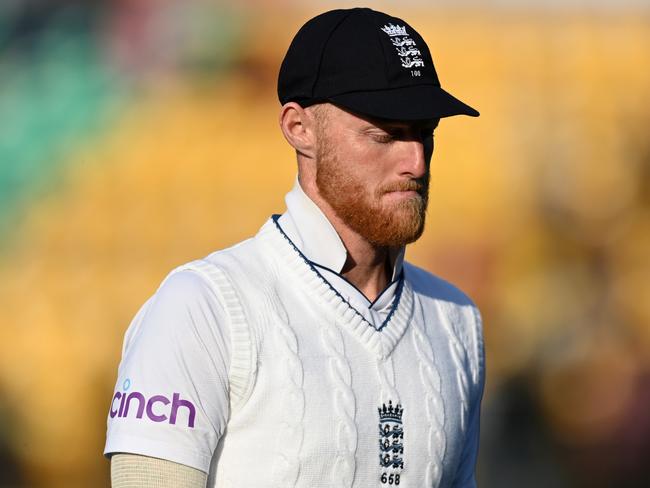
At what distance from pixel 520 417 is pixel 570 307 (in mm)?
608

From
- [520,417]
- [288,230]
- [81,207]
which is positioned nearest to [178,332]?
[288,230]

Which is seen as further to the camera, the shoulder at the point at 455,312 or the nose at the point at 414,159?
the shoulder at the point at 455,312

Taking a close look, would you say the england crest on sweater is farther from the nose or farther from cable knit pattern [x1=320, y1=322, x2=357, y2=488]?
the nose

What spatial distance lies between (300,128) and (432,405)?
0.52 m

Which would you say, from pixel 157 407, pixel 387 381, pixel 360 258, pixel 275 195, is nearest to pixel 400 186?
pixel 360 258

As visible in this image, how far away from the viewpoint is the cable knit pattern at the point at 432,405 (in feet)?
6.60

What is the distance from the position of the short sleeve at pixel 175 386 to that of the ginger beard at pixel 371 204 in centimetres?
31

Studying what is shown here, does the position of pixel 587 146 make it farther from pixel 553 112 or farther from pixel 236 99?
pixel 236 99

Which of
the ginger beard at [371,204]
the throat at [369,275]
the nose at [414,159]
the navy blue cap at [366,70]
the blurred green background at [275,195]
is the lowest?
the blurred green background at [275,195]

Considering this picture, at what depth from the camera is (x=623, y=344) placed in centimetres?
590

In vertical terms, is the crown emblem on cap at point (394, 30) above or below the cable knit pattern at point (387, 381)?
above

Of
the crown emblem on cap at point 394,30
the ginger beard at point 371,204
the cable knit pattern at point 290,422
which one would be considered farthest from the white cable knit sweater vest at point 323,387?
the crown emblem on cap at point 394,30

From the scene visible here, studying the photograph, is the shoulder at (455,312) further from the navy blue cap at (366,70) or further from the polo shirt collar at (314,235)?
the navy blue cap at (366,70)

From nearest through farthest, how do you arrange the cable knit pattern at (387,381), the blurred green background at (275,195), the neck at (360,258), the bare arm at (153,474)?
the bare arm at (153,474) → the cable knit pattern at (387,381) → the neck at (360,258) → the blurred green background at (275,195)
